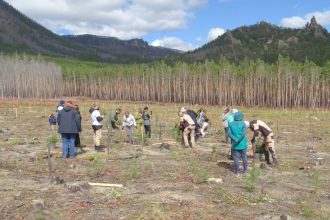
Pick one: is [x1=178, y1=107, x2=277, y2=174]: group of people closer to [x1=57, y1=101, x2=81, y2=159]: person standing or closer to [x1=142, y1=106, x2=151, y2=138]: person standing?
[x1=142, y1=106, x2=151, y2=138]: person standing

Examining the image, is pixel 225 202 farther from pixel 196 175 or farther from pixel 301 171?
pixel 301 171

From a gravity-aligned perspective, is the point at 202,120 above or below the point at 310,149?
above

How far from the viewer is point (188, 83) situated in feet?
346

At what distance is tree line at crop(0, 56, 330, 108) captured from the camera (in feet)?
281

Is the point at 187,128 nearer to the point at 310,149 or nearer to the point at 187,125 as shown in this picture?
the point at 187,125

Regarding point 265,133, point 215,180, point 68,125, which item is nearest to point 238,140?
point 215,180

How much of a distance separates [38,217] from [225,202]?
471cm

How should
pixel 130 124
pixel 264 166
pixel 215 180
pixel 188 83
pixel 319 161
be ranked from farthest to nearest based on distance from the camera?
1. pixel 188 83
2. pixel 130 124
3. pixel 319 161
4. pixel 264 166
5. pixel 215 180

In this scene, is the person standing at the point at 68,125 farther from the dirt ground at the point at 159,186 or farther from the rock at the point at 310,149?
the rock at the point at 310,149

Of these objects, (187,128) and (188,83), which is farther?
(188,83)

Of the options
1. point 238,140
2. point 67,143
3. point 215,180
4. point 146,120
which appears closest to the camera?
point 215,180

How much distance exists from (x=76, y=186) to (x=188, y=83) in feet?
305

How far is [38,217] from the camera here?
1073 cm

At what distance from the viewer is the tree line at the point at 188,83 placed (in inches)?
3374
